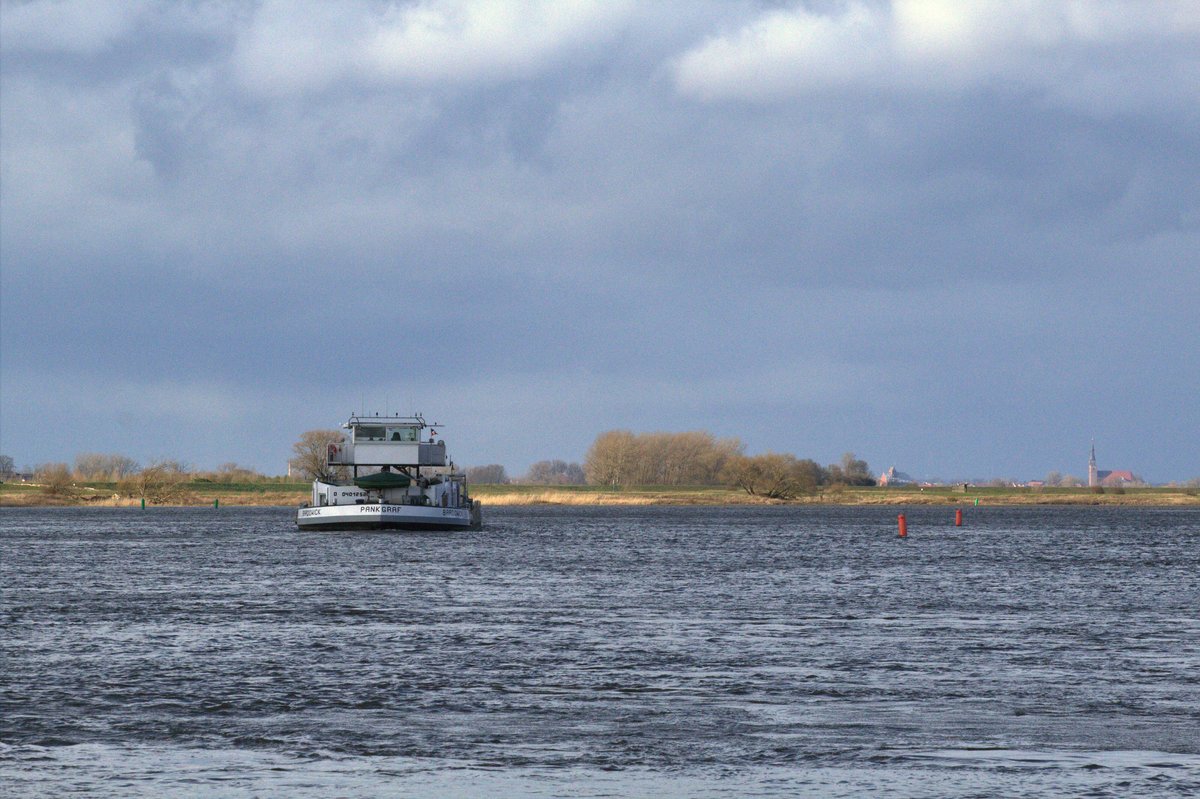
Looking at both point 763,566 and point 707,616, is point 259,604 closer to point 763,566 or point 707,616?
point 707,616

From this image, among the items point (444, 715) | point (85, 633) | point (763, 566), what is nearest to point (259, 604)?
point (85, 633)

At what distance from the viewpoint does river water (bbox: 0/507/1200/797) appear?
49.2 feet

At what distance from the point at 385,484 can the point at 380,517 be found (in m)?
2.54

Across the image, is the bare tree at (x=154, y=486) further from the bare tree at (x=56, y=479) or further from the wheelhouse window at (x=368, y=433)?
the wheelhouse window at (x=368, y=433)

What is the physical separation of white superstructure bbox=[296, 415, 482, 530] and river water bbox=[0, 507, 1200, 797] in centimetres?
3193

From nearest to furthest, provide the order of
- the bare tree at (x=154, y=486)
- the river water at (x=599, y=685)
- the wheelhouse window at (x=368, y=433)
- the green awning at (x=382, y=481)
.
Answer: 1. the river water at (x=599, y=685)
2. the green awning at (x=382, y=481)
3. the wheelhouse window at (x=368, y=433)
4. the bare tree at (x=154, y=486)

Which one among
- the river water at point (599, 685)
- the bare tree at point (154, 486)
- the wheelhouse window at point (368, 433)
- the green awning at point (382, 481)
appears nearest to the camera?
the river water at point (599, 685)

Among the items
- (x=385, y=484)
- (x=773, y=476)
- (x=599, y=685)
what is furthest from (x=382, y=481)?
(x=773, y=476)

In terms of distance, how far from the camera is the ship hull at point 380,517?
3118 inches

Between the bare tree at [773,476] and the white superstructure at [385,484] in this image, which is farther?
the bare tree at [773,476]

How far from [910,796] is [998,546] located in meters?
63.5

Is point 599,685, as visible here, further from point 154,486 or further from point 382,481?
point 154,486

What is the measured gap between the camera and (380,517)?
259 feet

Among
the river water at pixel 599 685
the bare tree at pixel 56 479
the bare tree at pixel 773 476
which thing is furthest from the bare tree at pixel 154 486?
the river water at pixel 599 685
